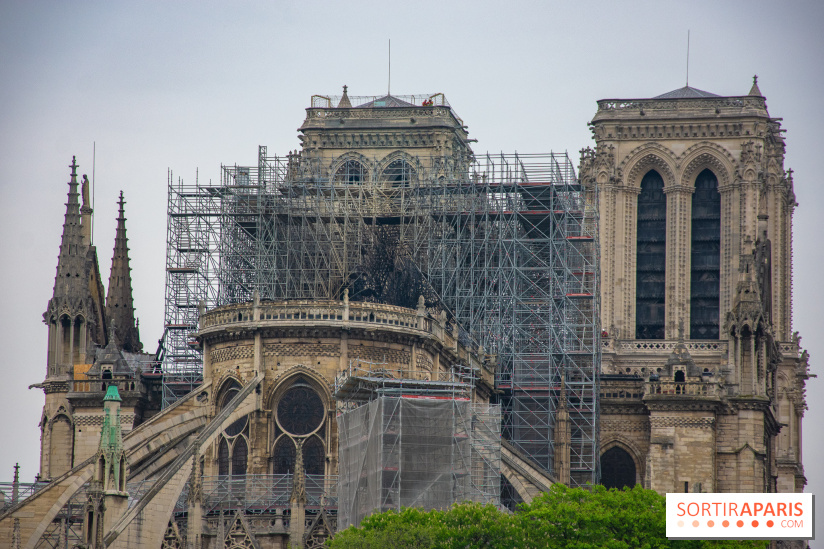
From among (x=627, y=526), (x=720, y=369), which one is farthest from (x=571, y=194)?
(x=627, y=526)

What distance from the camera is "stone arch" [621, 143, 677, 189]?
118688 mm

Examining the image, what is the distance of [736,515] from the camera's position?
66.6 meters

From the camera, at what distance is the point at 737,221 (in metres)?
118

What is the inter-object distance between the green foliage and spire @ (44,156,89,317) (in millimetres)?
30225

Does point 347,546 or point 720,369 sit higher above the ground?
point 720,369

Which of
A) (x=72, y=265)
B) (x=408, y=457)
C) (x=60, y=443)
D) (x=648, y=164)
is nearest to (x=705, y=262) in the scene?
(x=648, y=164)

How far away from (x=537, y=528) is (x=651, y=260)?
49.4m

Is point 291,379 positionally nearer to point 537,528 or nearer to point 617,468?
point 537,528

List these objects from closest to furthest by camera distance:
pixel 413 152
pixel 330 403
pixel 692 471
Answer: pixel 330 403 < pixel 692 471 < pixel 413 152

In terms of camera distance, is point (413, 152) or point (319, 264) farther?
point (413, 152)

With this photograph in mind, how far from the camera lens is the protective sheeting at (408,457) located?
77188 millimetres

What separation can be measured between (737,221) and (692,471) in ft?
88.8

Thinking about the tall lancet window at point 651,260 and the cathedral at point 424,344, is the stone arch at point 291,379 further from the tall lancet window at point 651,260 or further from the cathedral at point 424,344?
the tall lancet window at point 651,260

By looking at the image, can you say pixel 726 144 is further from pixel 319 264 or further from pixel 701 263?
pixel 319 264
